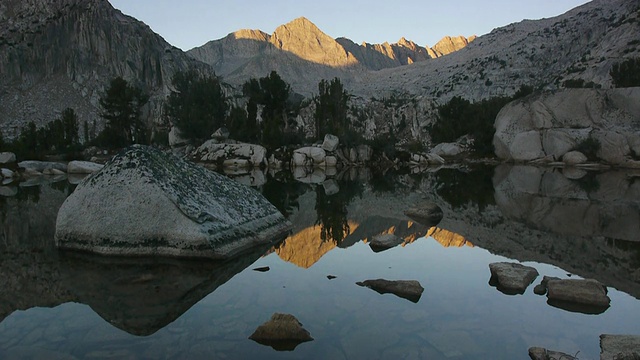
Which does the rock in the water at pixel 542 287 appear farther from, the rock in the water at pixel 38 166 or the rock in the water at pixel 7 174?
the rock in the water at pixel 38 166

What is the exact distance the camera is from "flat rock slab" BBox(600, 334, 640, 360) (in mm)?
3966

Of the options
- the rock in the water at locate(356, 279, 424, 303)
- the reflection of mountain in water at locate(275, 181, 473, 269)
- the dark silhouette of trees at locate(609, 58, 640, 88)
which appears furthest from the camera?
the dark silhouette of trees at locate(609, 58, 640, 88)

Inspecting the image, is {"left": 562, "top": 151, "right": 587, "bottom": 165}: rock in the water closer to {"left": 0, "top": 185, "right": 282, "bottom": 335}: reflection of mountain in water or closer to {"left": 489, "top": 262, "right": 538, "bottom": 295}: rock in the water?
{"left": 489, "top": 262, "right": 538, "bottom": 295}: rock in the water

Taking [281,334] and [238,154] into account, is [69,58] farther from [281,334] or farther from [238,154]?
[281,334]

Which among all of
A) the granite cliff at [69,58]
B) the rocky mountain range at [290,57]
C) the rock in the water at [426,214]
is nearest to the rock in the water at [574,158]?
the rock in the water at [426,214]

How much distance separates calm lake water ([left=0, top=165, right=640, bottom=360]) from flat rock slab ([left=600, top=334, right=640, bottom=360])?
0.40ft

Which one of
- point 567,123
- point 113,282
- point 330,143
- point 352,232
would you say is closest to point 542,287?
point 352,232

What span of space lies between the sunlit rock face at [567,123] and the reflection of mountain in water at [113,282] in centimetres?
4036

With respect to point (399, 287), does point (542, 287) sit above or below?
below

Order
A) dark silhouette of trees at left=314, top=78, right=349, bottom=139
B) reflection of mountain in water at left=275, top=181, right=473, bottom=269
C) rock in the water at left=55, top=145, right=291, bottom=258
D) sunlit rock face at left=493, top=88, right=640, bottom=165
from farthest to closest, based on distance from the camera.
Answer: dark silhouette of trees at left=314, top=78, right=349, bottom=139, sunlit rock face at left=493, top=88, right=640, bottom=165, reflection of mountain in water at left=275, top=181, right=473, bottom=269, rock in the water at left=55, top=145, right=291, bottom=258

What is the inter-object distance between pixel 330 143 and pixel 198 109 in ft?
65.9

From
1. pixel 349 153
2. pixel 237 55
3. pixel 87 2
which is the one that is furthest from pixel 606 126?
pixel 237 55

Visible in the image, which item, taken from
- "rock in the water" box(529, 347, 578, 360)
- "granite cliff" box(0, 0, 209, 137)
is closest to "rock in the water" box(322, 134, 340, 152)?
"rock in the water" box(529, 347, 578, 360)

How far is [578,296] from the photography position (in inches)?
230
